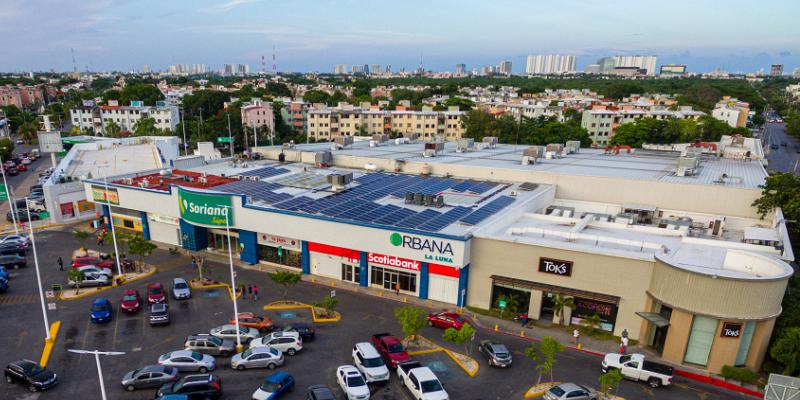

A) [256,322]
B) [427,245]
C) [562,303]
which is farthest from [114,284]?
[562,303]

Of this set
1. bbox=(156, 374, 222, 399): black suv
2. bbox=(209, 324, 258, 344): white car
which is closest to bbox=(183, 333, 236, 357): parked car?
bbox=(209, 324, 258, 344): white car

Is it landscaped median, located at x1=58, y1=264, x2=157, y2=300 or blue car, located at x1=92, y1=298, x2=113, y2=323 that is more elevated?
blue car, located at x1=92, y1=298, x2=113, y2=323

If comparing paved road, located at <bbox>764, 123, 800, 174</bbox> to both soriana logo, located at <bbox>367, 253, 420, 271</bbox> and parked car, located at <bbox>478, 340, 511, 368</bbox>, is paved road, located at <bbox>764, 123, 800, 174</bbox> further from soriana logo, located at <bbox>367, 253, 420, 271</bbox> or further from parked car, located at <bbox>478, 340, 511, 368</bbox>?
parked car, located at <bbox>478, 340, 511, 368</bbox>

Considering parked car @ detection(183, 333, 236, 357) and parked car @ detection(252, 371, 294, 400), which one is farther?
parked car @ detection(183, 333, 236, 357)

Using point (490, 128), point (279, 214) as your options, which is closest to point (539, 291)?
point (279, 214)

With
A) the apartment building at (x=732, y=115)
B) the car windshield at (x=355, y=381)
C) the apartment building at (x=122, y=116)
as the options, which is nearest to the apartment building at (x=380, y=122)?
the apartment building at (x=122, y=116)

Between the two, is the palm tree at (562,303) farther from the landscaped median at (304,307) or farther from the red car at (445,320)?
the landscaped median at (304,307)

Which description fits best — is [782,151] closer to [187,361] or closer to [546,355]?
[546,355]

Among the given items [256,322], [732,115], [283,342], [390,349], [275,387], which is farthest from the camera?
[732,115]
